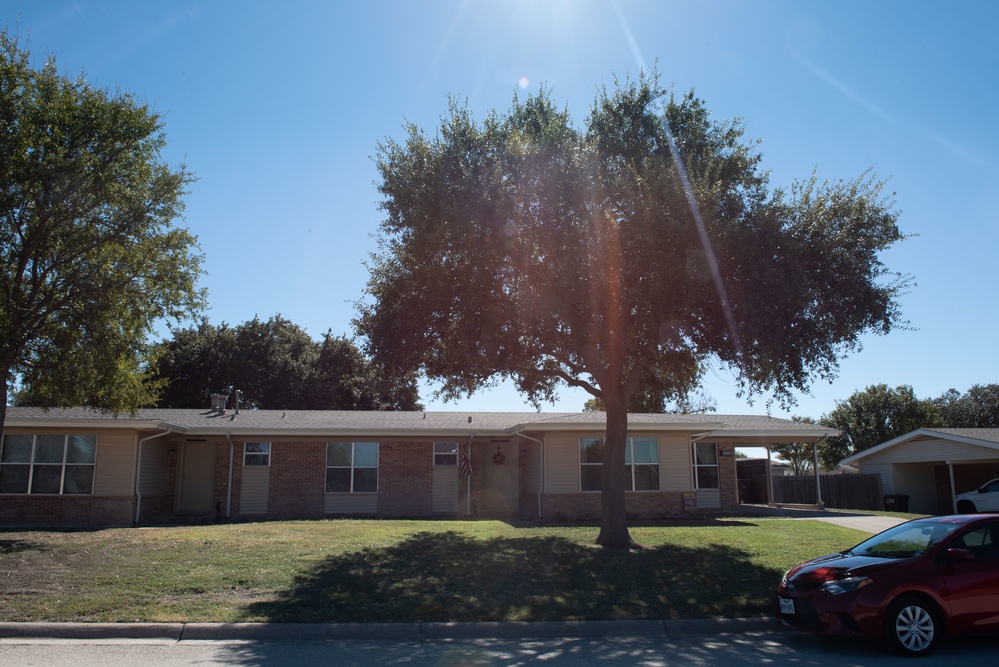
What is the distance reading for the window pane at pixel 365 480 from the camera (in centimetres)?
2277

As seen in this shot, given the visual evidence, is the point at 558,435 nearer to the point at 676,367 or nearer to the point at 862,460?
the point at 676,367

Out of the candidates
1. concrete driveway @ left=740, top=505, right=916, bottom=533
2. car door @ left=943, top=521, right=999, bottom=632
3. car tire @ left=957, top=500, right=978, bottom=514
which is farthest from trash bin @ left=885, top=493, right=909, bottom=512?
car door @ left=943, top=521, right=999, bottom=632

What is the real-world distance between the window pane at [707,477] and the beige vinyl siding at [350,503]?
10.6m

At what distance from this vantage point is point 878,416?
4888cm

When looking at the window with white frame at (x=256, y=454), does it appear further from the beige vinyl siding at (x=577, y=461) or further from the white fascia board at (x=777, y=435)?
the white fascia board at (x=777, y=435)

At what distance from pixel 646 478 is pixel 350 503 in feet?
29.2

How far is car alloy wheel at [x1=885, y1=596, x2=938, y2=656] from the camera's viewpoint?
750 cm

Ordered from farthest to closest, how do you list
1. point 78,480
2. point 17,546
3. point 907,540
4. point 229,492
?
point 229,492
point 78,480
point 17,546
point 907,540

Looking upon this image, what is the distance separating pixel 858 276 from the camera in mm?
12938

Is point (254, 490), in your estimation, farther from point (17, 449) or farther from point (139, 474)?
point (17, 449)

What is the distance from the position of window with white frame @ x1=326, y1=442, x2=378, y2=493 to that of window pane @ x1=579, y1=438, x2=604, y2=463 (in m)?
6.21

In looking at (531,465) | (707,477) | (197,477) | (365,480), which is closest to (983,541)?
(531,465)

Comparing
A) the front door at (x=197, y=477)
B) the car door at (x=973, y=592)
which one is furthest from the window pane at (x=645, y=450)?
the car door at (x=973, y=592)

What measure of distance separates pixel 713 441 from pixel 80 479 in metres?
19.1
